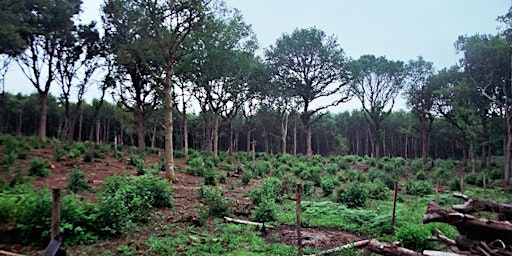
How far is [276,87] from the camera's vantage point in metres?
35.2

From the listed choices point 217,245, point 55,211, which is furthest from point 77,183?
point 217,245

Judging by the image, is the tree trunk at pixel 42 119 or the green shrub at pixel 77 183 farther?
the tree trunk at pixel 42 119

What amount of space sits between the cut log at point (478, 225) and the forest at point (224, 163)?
0.02m

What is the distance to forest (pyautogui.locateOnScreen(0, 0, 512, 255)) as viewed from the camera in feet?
20.8

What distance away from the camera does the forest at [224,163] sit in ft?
20.8

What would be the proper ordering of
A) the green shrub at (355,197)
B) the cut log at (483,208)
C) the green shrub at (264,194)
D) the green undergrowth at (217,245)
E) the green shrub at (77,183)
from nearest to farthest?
the cut log at (483,208)
the green undergrowth at (217,245)
the green shrub at (77,183)
the green shrub at (264,194)
the green shrub at (355,197)

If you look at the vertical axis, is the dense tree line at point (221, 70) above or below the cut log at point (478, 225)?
above

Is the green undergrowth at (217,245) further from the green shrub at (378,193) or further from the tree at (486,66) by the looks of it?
the tree at (486,66)

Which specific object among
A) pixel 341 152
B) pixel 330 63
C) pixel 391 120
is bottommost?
pixel 341 152

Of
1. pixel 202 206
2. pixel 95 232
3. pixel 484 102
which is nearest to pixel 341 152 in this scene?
pixel 484 102

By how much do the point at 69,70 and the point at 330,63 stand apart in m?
25.0

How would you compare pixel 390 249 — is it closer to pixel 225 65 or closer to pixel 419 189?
pixel 419 189

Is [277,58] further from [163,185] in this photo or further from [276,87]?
[163,185]

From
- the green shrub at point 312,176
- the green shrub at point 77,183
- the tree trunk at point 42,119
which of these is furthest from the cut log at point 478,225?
the tree trunk at point 42,119
